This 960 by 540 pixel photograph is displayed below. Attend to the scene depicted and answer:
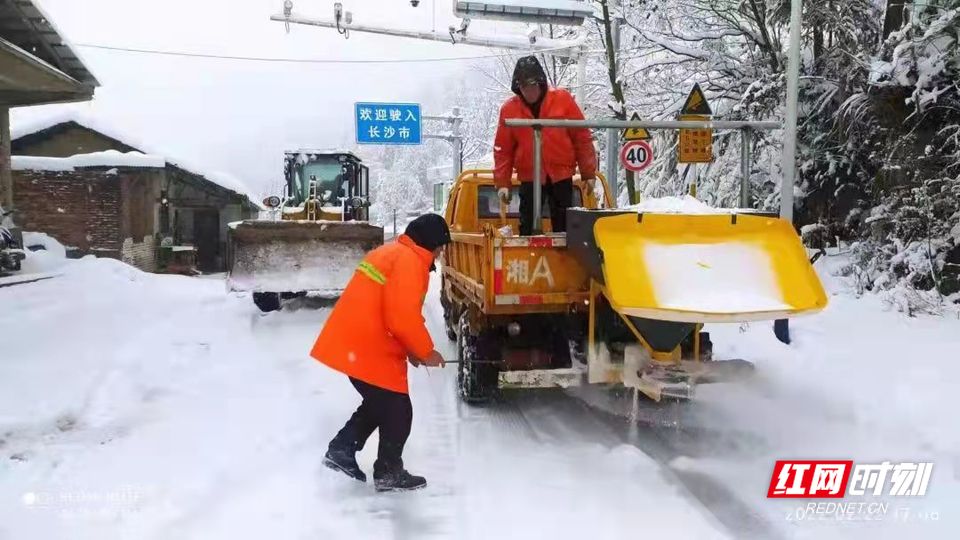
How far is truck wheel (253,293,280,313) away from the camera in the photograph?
1081 centimetres

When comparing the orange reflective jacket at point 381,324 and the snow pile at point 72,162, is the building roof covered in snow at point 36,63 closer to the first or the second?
the snow pile at point 72,162

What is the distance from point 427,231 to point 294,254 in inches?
261

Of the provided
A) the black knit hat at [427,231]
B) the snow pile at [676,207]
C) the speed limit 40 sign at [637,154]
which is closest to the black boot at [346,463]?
the black knit hat at [427,231]

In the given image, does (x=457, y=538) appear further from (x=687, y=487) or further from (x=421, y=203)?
(x=421, y=203)

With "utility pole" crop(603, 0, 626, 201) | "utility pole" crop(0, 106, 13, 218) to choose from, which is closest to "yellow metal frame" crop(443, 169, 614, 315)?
"utility pole" crop(603, 0, 626, 201)

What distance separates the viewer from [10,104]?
14.2 meters

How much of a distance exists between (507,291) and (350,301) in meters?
1.35

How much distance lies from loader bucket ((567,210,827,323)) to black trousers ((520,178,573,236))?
52.5 inches

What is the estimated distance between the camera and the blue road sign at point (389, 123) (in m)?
19.3

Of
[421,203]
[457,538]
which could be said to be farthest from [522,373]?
[421,203]

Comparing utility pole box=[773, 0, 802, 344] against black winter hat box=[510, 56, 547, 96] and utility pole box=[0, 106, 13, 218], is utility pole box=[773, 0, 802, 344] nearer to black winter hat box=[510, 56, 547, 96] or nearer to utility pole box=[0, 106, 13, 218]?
black winter hat box=[510, 56, 547, 96]

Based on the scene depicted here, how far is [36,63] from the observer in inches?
445

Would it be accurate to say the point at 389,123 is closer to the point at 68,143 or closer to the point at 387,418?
the point at 68,143

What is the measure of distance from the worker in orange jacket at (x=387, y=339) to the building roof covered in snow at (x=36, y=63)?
9413 mm
